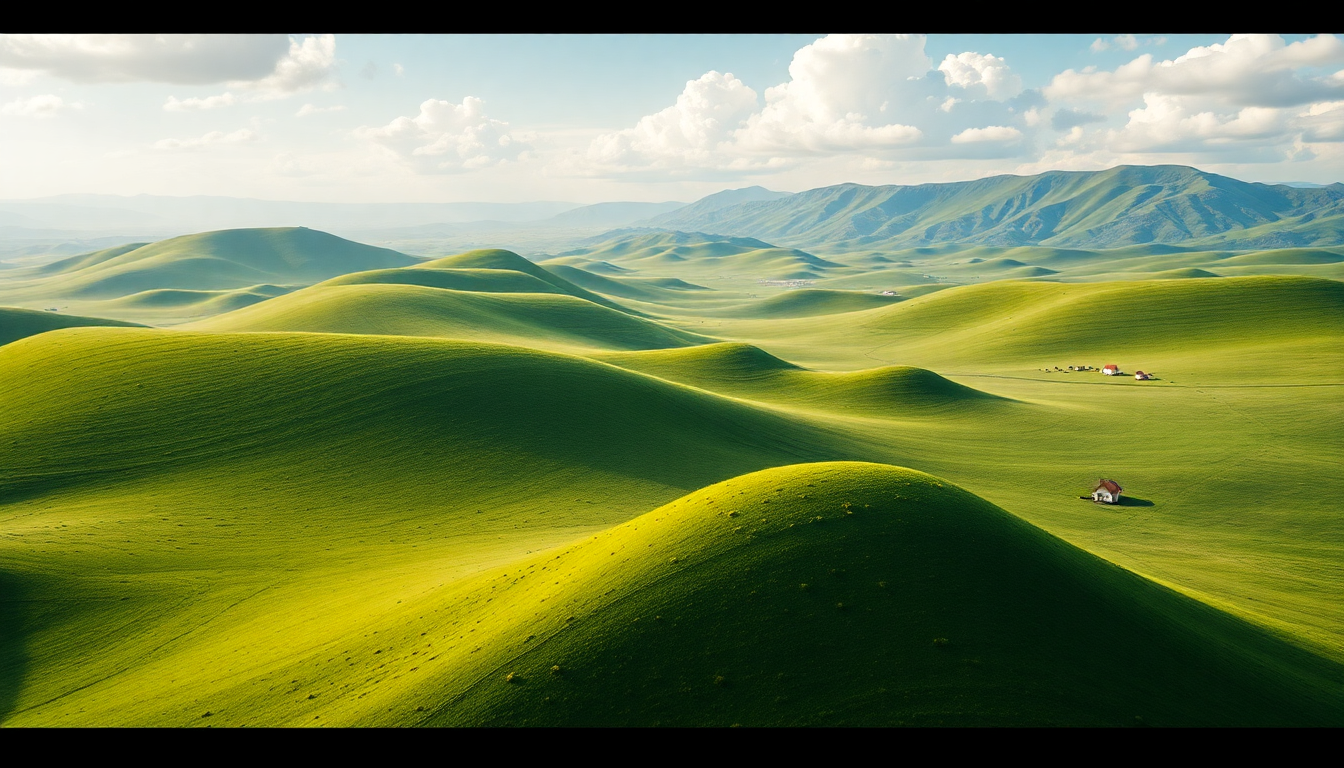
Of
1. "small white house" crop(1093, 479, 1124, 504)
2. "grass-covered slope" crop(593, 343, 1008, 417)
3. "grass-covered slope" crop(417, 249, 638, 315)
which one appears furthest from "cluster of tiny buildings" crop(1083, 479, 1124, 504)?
"grass-covered slope" crop(417, 249, 638, 315)

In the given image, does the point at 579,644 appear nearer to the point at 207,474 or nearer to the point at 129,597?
the point at 129,597

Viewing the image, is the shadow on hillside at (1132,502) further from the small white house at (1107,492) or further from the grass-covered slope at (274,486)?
the grass-covered slope at (274,486)

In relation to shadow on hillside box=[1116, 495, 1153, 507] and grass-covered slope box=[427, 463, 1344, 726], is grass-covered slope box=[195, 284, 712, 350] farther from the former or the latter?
grass-covered slope box=[427, 463, 1344, 726]

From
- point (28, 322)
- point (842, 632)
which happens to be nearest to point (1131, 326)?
point (842, 632)

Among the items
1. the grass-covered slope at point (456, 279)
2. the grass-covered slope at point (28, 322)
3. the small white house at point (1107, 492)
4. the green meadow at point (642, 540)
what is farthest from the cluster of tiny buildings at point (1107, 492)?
the grass-covered slope at point (28, 322)

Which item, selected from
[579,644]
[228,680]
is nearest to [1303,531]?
[579,644]

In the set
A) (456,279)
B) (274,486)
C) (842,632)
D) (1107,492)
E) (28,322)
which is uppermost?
(456,279)

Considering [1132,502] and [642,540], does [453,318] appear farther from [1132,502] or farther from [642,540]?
[642,540]
